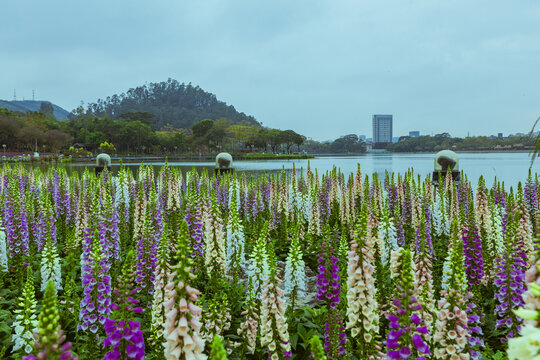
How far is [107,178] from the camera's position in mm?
16422

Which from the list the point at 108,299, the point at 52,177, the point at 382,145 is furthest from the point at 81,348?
the point at 382,145

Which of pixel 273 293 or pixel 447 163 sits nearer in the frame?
pixel 273 293

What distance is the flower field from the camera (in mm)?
3150

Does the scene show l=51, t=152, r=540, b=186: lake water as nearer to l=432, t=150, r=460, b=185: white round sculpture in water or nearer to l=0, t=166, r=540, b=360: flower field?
l=432, t=150, r=460, b=185: white round sculpture in water

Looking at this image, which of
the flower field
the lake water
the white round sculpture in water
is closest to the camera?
the flower field

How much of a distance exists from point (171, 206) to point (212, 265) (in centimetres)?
680

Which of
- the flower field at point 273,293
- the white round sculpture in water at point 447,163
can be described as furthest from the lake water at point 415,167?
the flower field at point 273,293

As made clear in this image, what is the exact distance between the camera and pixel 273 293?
4.38 meters

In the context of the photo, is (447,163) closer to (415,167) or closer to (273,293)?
(273,293)

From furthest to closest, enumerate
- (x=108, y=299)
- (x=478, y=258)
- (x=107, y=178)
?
(x=107, y=178), (x=478, y=258), (x=108, y=299)

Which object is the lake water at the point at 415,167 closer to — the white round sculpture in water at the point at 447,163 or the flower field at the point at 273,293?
the white round sculpture in water at the point at 447,163

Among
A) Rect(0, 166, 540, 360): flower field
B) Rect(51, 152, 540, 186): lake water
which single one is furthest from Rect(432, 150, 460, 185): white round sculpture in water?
Rect(0, 166, 540, 360): flower field

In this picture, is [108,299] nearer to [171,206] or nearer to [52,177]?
[171,206]

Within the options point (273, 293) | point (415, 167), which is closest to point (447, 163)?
point (273, 293)
